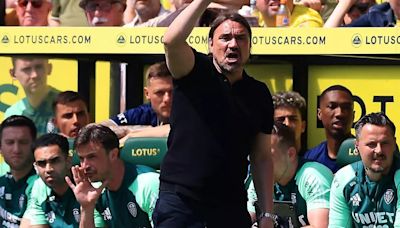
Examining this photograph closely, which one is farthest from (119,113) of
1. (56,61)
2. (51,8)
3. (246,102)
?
(246,102)

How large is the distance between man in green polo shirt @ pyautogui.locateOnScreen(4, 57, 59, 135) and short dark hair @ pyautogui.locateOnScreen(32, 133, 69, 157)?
1.59 feet

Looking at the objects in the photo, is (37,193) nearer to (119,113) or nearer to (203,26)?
(119,113)

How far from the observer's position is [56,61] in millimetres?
8352

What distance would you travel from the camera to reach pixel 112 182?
7.51 metres

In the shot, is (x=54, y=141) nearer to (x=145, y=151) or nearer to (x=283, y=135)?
(x=145, y=151)

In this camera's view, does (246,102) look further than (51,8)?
No

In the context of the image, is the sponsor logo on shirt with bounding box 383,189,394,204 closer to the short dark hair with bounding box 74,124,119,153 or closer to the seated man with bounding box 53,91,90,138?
the short dark hair with bounding box 74,124,119,153

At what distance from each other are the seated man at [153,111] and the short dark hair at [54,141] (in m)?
0.30

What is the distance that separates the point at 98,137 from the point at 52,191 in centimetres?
84

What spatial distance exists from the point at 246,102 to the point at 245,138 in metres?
0.16

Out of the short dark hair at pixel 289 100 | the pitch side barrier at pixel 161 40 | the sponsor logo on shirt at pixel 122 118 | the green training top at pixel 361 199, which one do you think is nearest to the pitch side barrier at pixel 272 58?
the pitch side barrier at pixel 161 40

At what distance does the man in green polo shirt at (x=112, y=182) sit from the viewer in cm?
729

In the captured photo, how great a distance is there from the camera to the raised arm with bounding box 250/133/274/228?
5.77 m

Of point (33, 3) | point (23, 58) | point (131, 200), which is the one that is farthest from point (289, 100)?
point (33, 3)
